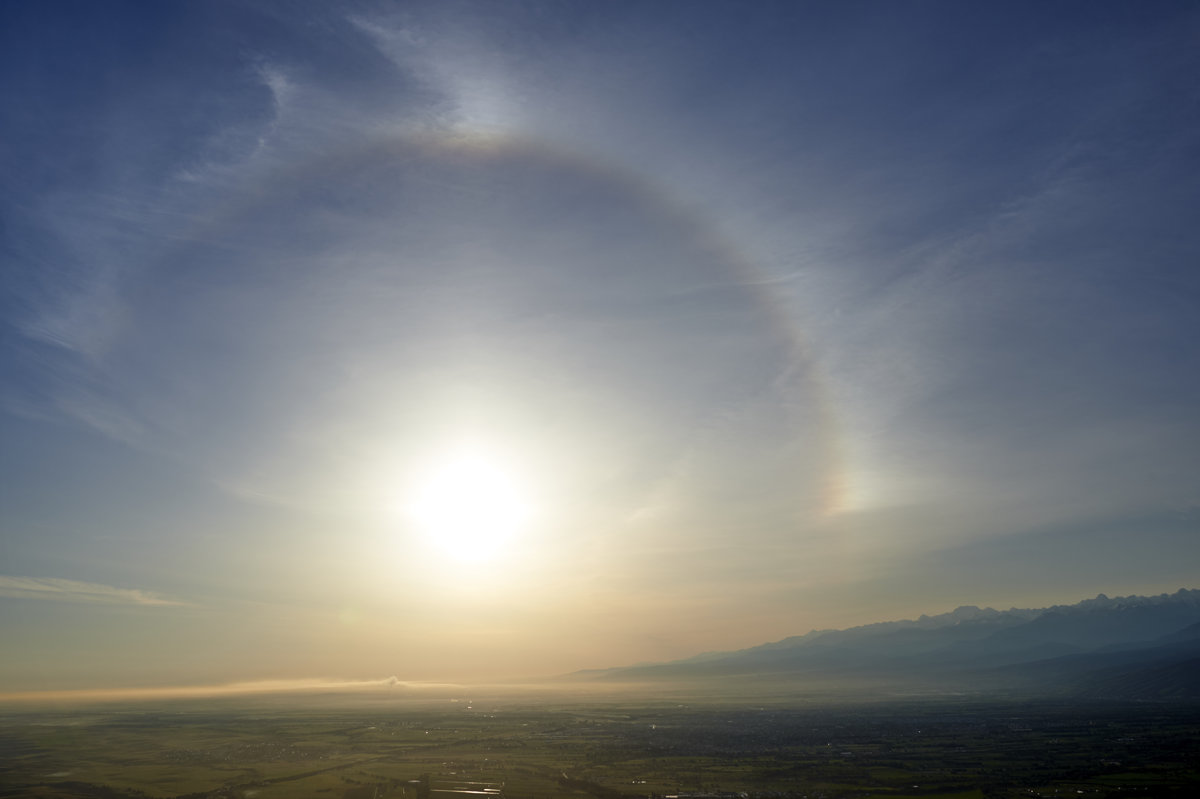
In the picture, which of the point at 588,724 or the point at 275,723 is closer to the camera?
the point at 588,724

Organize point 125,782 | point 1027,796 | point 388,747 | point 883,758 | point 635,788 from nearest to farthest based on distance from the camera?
point 1027,796, point 635,788, point 125,782, point 883,758, point 388,747

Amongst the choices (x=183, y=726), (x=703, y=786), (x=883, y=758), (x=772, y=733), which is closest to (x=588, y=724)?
(x=772, y=733)

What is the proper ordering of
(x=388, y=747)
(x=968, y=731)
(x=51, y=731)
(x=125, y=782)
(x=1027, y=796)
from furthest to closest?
1. (x=51, y=731)
2. (x=968, y=731)
3. (x=388, y=747)
4. (x=125, y=782)
5. (x=1027, y=796)

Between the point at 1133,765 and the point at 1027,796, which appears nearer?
the point at 1027,796

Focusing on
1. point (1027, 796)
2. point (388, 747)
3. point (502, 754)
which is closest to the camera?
point (1027, 796)

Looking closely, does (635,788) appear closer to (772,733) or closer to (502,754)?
(502,754)

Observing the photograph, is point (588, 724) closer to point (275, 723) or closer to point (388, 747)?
point (388, 747)

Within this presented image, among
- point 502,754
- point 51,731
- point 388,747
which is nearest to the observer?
point 502,754

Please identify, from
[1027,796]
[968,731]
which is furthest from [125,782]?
[968,731]
